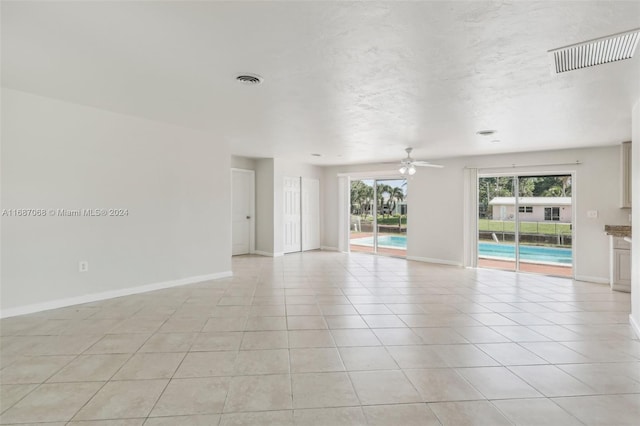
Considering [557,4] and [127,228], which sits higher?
[557,4]

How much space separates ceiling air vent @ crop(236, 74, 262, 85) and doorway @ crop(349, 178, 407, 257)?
244 inches

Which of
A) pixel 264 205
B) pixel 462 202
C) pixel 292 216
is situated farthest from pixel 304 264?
pixel 462 202

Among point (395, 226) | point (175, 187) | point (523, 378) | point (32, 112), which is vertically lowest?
point (523, 378)

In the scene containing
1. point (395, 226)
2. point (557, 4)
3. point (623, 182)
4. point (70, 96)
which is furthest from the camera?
point (395, 226)

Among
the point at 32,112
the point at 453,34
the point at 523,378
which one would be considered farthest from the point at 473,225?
the point at 32,112

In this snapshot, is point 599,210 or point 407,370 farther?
point 599,210

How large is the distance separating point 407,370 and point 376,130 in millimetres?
3316

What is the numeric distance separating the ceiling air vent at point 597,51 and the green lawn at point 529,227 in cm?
510

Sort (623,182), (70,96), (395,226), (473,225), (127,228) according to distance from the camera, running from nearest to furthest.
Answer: (70,96) → (127,228) → (623,182) → (473,225) → (395,226)

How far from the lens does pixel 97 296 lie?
4191 millimetres

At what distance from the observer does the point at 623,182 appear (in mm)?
→ 5223

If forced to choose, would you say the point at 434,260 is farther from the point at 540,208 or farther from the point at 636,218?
the point at 636,218

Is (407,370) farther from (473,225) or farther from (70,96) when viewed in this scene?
(473,225)
